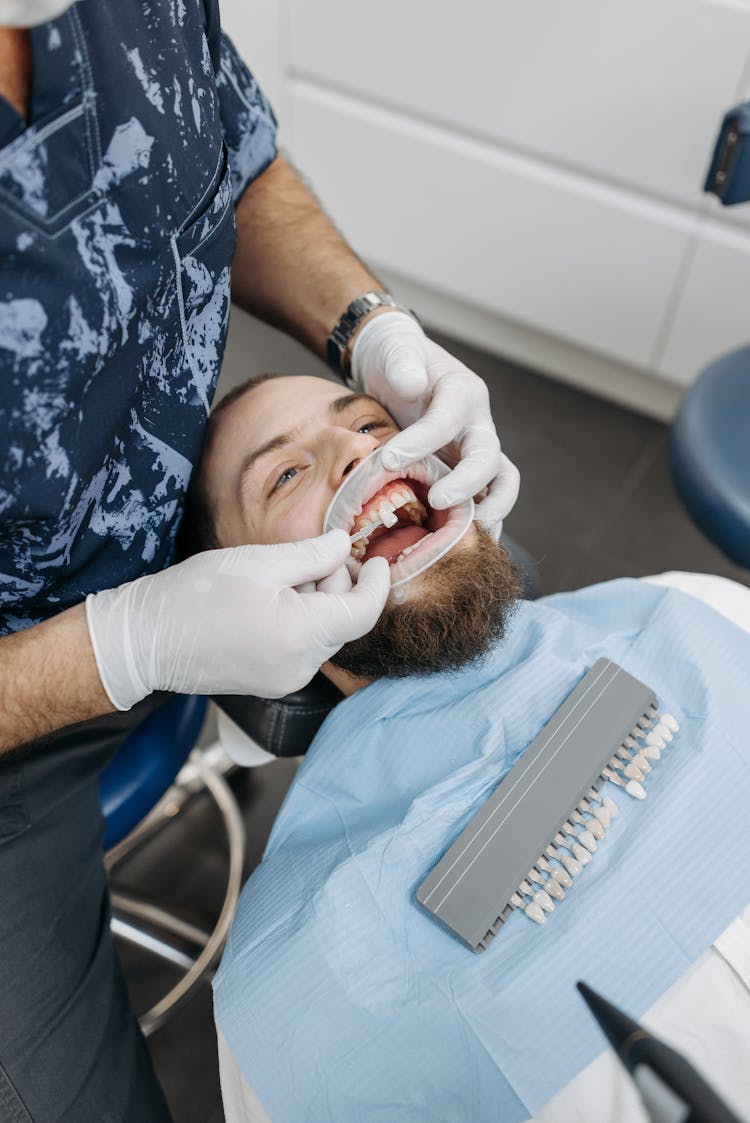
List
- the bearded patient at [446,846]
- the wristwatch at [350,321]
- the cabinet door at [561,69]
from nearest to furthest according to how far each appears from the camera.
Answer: the bearded patient at [446,846] < the wristwatch at [350,321] < the cabinet door at [561,69]

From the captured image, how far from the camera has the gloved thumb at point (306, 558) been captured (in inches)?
40.9

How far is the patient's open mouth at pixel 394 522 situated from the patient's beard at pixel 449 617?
6cm

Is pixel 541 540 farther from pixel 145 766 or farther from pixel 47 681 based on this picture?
pixel 47 681

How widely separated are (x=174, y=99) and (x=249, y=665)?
60 centimetres

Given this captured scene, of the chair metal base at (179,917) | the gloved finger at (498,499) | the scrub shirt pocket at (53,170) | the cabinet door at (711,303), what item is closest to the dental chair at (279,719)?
the gloved finger at (498,499)

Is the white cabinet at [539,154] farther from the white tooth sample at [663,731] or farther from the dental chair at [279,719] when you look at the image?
the white tooth sample at [663,731]

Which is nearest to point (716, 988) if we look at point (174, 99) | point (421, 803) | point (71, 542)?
point (421, 803)

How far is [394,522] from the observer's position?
1.20 m

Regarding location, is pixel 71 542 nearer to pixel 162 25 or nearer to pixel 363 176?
pixel 162 25

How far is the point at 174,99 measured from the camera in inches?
40.3

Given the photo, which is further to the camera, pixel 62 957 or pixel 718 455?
pixel 718 455

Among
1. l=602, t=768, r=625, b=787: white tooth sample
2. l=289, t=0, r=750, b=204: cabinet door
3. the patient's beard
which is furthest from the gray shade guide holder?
l=289, t=0, r=750, b=204: cabinet door

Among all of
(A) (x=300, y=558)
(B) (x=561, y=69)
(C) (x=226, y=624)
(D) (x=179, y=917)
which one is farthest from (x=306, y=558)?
(B) (x=561, y=69)

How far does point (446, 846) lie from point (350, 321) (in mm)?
744
